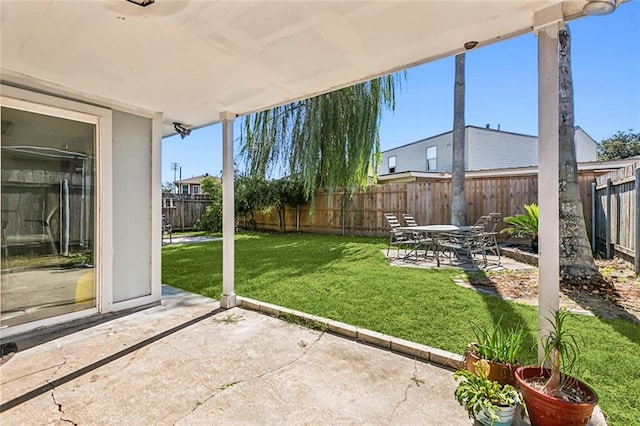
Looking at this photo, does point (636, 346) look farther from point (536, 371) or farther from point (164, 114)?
point (164, 114)

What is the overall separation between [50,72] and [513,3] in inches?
137

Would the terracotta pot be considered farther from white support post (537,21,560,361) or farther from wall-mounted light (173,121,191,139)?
wall-mounted light (173,121,191,139)

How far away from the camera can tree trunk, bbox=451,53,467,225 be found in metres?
7.50

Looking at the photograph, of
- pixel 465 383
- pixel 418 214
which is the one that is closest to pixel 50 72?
pixel 465 383

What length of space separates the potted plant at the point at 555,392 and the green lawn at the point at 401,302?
36 centimetres

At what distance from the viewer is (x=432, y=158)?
1739cm

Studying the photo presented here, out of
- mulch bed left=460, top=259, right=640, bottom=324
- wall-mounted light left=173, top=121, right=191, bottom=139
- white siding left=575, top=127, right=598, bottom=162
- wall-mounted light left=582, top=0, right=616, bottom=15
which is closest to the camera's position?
wall-mounted light left=582, top=0, right=616, bottom=15

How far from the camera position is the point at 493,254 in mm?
7098

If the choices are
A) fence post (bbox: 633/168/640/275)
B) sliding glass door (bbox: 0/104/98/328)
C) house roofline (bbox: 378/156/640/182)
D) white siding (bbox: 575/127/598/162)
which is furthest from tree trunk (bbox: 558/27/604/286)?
white siding (bbox: 575/127/598/162)

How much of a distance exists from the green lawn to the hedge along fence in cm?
359

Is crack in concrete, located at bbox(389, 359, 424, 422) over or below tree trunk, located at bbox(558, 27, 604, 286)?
below

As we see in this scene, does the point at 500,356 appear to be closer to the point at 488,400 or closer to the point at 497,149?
the point at 488,400

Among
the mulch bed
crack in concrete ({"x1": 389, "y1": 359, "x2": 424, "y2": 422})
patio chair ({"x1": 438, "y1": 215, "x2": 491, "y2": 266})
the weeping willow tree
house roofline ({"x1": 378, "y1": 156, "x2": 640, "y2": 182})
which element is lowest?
crack in concrete ({"x1": 389, "y1": 359, "x2": 424, "y2": 422})

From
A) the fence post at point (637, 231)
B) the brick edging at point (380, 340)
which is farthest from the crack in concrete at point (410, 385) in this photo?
the fence post at point (637, 231)
